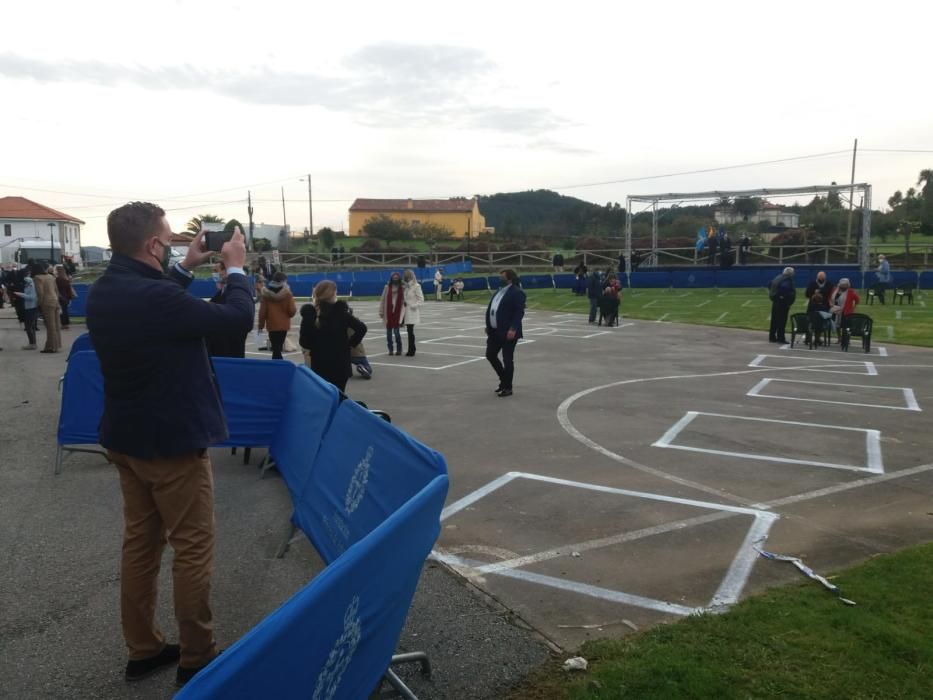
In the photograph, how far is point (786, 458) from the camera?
298 inches

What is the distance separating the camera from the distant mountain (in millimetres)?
84438

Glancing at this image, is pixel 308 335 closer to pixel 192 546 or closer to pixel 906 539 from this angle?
pixel 192 546

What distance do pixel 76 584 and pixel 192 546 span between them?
193cm

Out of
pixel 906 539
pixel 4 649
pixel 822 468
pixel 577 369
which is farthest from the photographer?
pixel 577 369

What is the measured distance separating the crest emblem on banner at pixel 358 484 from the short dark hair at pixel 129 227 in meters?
1.64

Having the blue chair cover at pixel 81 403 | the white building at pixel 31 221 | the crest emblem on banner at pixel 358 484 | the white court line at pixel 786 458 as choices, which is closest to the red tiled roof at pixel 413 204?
the white building at pixel 31 221

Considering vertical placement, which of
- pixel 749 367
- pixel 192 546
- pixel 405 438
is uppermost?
pixel 405 438

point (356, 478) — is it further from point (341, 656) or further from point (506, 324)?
point (506, 324)

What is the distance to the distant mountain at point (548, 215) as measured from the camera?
8444 centimetres

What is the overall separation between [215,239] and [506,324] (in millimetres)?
7114

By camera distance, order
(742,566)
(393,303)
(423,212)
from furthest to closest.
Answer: (423,212)
(393,303)
(742,566)

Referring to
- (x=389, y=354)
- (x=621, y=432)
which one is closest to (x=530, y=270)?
(x=389, y=354)

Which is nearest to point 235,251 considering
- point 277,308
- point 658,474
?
point 658,474

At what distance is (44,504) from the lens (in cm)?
618
